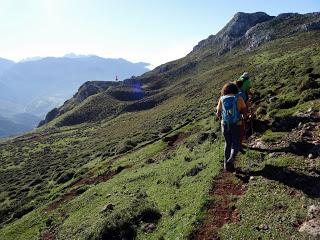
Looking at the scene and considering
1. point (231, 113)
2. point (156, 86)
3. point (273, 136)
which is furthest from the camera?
point (156, 86)

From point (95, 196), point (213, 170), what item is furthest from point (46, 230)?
point (213, 170)

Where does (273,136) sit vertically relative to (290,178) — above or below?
above

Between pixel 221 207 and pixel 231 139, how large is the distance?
10.7ft

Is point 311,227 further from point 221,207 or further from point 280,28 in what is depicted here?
point 280,28

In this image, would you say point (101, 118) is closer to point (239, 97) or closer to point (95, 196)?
point (95, 196)

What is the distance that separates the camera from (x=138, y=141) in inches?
1925

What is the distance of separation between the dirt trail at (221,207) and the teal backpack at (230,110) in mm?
2442

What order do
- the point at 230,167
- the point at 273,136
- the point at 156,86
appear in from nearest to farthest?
the point at 230,167, the point at 273,136, the point at 156,86

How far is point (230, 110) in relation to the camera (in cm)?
1551

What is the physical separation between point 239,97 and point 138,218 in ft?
21.1

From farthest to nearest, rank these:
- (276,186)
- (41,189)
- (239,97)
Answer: (41,189), (239,97), (276,186)

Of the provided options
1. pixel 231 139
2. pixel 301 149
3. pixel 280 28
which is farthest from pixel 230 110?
pixel 280 28

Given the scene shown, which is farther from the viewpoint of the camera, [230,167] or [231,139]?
[230,167]

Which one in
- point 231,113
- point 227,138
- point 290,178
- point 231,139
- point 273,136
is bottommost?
point 290,178
